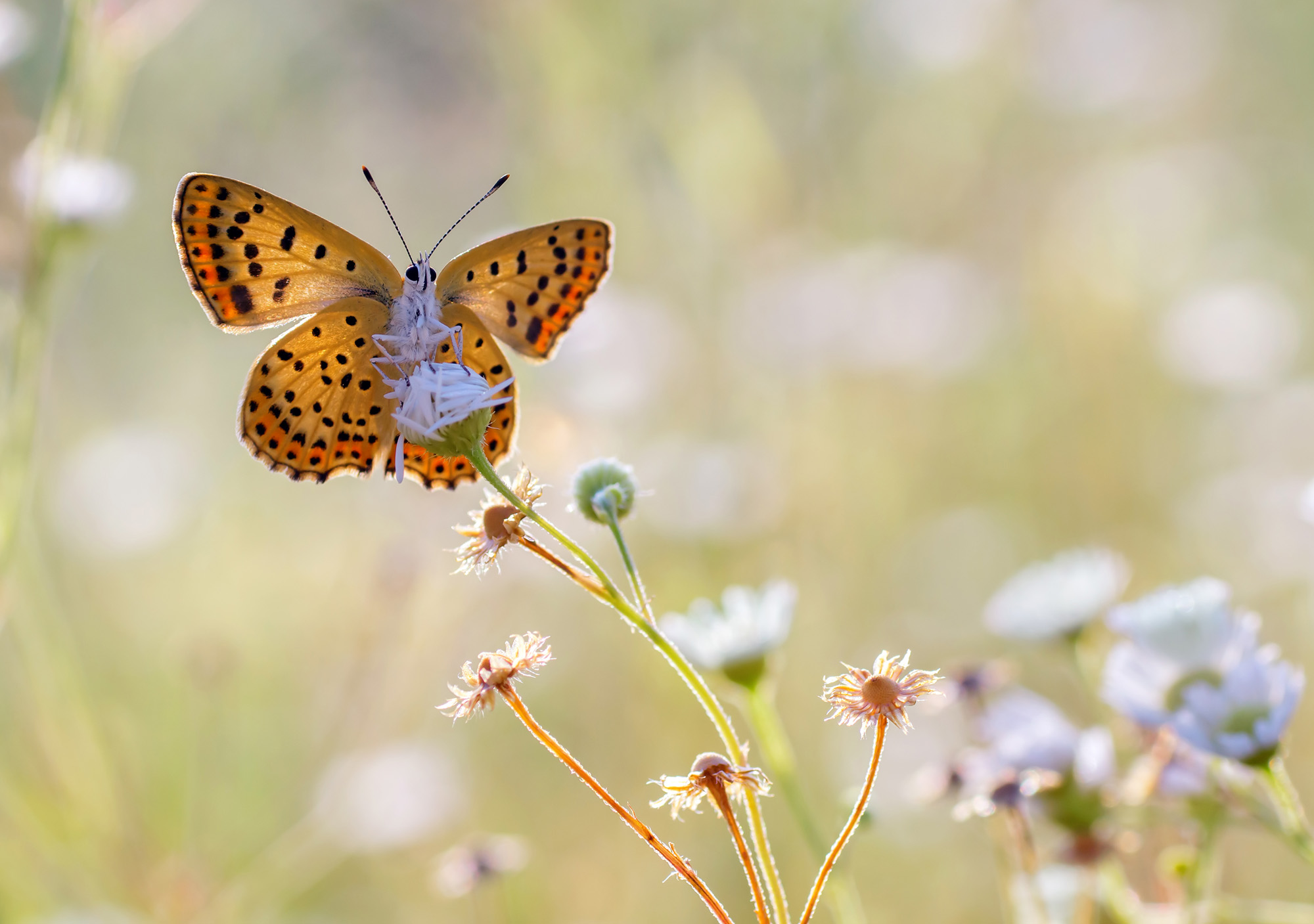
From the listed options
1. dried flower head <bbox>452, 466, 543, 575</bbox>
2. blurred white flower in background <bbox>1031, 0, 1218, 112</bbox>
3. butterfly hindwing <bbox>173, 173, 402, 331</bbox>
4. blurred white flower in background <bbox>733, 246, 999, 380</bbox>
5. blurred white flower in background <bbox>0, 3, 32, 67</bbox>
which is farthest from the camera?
blurred white flower in background <bbox>1031, 0, 1218, 112</bbox>

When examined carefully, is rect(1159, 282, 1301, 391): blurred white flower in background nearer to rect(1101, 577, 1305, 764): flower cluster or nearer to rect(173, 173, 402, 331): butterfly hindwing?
rect(1101, 577, 1305, 764): flower cluster

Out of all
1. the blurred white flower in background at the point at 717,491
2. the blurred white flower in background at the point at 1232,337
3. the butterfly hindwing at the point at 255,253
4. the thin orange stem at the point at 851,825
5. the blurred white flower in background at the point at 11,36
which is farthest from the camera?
the blurred white flower in background at the point at 1232,337

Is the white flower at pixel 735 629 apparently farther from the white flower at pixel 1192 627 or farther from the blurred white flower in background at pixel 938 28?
the blurred white flower in background at pixel 938 28

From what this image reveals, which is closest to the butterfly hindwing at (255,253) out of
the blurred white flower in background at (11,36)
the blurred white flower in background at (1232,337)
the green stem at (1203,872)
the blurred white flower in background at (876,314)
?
the green stem at (1203,872)

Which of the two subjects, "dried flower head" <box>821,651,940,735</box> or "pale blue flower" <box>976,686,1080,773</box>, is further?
"pale blue flower" <box>976,686,1080,773</box>

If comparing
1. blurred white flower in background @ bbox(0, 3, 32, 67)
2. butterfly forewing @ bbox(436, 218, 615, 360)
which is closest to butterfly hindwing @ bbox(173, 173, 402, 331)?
butterfly forewing @ bbox(436, 218, 615, 360)

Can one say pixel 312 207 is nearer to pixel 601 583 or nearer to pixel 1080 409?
pixel 1080 409

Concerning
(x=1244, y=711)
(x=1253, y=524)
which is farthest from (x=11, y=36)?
(x=1253, y=524)
